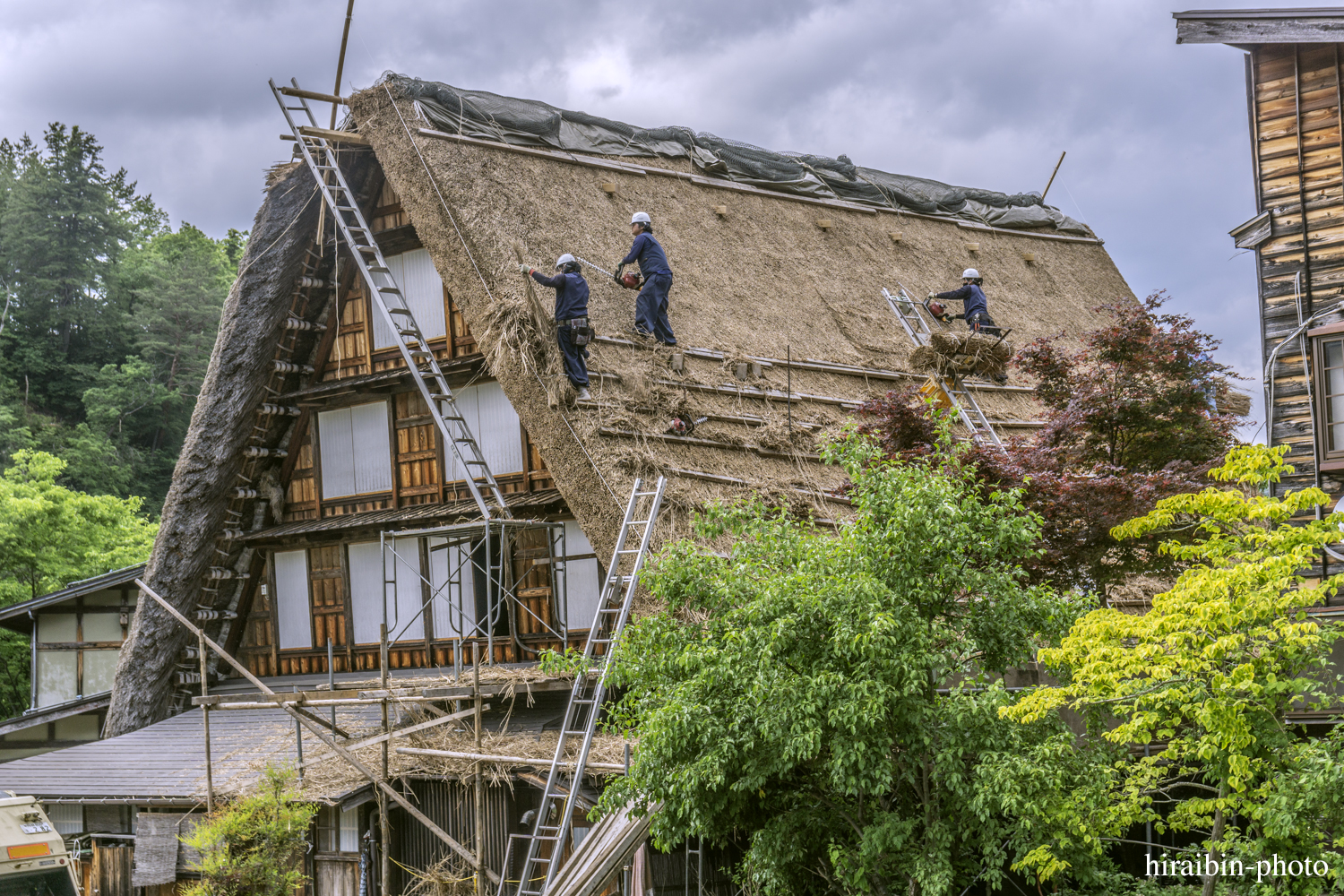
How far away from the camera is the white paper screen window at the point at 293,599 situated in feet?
55.1

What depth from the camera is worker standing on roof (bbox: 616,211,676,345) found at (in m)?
14.3

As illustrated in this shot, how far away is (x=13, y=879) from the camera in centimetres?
1175

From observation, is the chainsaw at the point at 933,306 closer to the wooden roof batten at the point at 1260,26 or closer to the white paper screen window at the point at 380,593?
the wooden roof batten at the point at 1260,26

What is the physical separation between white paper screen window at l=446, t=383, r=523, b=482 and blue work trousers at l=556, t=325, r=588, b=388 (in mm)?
2053

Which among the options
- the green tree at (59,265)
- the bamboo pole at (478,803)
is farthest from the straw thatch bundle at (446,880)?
the green tree at (59,265)

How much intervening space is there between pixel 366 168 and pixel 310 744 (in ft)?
26.6

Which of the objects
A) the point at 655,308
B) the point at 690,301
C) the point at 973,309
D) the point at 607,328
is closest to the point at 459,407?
the point at 607,328

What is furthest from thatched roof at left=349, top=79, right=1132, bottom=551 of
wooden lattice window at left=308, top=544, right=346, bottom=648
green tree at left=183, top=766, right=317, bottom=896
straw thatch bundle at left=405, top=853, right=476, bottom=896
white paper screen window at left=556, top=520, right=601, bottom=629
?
wooden lattice window at left=308, top=544, right=346, bottom=648

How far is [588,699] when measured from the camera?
37.5ft

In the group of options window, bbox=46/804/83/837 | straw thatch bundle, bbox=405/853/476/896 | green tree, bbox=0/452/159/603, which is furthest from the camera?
green tree, bbox=0/452/159/603

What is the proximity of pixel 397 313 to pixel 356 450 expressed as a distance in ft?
8.25

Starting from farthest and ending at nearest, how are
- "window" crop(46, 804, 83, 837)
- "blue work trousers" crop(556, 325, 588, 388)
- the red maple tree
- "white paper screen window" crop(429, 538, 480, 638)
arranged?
"window" crop(46, 804, 83, 837) → "white paper screen window" crop(429, 538, 480, 638) → "blue work trousers" crop(556, 325, 588, 388) → the red maple tree

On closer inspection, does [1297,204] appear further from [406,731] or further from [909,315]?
[406,731]

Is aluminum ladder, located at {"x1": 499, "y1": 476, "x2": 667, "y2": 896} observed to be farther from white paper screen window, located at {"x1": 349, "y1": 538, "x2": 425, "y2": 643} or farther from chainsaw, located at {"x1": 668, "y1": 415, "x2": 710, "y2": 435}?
white paper screen window, located at {"x1": 349, "y1": 538, "x2": 425, "y2": 643}
